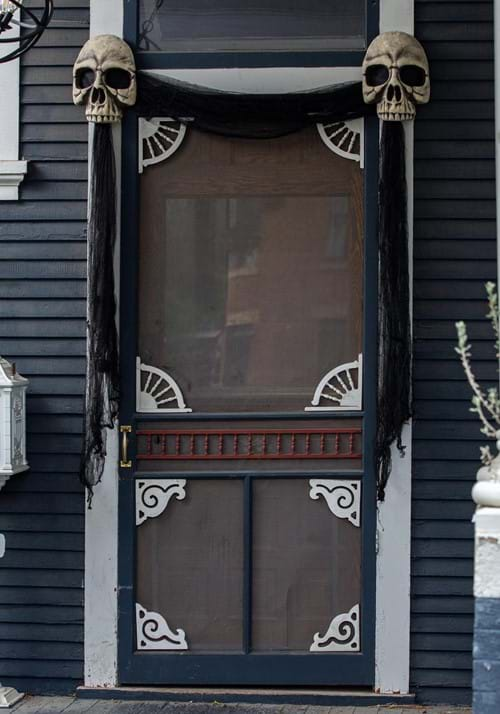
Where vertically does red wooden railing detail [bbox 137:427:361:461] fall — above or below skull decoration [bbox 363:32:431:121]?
below

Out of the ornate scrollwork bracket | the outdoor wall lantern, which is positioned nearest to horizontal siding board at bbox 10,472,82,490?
the ornate scrollwork bracket

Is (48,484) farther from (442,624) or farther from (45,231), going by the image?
(442,624)

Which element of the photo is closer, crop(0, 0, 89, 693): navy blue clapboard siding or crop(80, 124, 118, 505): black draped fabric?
crop(80, 124, 118, 505): black draped fabric

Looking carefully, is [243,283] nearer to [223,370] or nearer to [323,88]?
[223,370]

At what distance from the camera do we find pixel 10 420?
557 centimetres

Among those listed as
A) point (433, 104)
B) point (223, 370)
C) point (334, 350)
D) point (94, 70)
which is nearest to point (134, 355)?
point (223, 370)

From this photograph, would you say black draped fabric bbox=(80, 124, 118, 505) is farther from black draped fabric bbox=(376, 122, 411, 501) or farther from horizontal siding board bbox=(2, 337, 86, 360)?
black draped fabric bbox=(376, 122, 411, 501)

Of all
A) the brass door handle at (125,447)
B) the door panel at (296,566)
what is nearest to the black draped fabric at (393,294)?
the door panel at (296,566)

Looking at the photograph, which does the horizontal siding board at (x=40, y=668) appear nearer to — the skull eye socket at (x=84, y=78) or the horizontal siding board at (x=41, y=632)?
the horizontal siding board at (x=41, y=632)

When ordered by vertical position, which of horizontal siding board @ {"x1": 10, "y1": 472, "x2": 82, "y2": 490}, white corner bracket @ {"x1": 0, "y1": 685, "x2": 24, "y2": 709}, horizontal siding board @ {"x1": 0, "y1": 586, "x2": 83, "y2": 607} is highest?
horizontal siding board @ {"x1": 10, "y1": 472, "x2": 82, "y2": 490}

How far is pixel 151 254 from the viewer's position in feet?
19.3

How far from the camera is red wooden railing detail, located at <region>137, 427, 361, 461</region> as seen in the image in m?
5.79

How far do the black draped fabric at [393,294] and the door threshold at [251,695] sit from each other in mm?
1021

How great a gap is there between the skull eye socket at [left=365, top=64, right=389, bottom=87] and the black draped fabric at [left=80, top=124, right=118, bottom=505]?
1.21 metres
